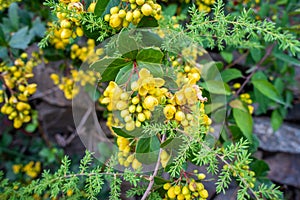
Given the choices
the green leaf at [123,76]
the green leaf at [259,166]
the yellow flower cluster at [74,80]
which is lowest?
the green leaf at [259,166]

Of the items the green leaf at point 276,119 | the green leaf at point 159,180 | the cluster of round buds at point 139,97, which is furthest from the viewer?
the green leaf at point 276,119

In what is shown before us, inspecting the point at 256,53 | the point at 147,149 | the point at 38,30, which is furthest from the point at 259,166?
the point at 38,30

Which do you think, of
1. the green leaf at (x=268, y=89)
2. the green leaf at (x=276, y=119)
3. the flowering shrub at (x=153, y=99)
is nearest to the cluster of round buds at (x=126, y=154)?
the flowering shrub at (x=153, y=99)

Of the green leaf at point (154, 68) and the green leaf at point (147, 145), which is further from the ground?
the green leaf at point (154, 68)

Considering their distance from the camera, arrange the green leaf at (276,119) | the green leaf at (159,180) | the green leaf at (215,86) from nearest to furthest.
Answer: the green leaf at (159,180), the green leaf at (215,86), the green leaf at (276,119)

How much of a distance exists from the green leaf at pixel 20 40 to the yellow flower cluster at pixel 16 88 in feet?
0.27

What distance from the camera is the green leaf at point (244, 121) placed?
1252mm

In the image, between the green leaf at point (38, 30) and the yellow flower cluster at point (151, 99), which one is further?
the green leaf at point (38, 30)

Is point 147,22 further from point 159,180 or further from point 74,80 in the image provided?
point 74,80

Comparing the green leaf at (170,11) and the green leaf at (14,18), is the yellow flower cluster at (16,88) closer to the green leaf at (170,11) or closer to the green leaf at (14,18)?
the green leaf at (14,18)

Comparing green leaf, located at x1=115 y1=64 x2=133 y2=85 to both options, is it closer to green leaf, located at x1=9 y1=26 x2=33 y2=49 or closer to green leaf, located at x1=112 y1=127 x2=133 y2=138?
green leaf, located at x1=112 y1=127 x2=133 y2=138

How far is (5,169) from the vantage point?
6.84 feet

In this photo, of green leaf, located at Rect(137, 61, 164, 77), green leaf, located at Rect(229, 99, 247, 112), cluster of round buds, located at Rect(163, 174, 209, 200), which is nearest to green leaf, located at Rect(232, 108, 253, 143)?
green leaf, located at Rect(229, 99, 247, 112)

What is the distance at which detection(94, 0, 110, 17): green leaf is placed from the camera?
813 millimetres
